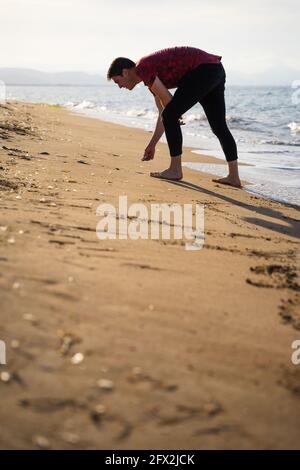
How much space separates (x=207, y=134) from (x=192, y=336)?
1170 cm

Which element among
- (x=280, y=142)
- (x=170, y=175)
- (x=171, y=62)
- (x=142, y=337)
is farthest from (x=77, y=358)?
(x=280, y=142)

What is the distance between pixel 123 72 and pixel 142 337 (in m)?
3.75

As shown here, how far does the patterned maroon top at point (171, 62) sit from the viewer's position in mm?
4574

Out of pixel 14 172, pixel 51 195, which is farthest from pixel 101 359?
pixel 14 172

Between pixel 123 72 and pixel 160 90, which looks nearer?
pixel 160 90

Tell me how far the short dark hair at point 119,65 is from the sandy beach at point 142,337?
2262 millimetres

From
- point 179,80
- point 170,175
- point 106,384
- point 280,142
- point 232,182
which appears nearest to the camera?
point 106,384

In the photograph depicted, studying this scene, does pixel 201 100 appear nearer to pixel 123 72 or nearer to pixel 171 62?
pixel 171 62

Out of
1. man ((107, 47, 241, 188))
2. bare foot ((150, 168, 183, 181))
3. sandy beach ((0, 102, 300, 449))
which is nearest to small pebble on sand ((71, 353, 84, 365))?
sandy beach ((0, 102, 300, 449))

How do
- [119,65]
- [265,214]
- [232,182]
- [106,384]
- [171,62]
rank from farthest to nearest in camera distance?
[232,182], [119,65], [171,62], [265,214], [106,384]

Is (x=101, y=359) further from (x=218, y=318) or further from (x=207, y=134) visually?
(x=207, y=134)

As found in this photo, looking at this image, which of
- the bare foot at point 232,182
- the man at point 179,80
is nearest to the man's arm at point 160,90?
the man at point 179,80

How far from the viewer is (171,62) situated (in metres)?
4.58

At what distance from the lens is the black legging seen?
459 centimetres
